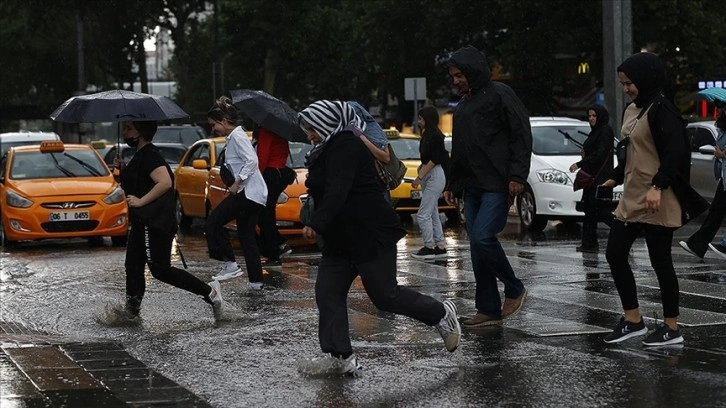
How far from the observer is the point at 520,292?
10242 mm

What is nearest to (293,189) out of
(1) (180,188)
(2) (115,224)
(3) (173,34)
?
(2) (115,224)

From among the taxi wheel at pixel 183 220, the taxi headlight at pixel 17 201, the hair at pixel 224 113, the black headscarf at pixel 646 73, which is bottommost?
the taxi wheel at pixel 183 220

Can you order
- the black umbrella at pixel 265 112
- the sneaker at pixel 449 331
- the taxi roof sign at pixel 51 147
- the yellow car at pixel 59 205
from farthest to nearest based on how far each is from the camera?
1. the taxi roof sign at pixel 51 147
2. the yellow car at pixel 59 205
3. the black umbrella at pixel 265 112
4. the sneaker at pixel 449 331

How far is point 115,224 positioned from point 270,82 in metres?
41.2

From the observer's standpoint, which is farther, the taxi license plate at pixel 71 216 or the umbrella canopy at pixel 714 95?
the taxi license plate at pixel 71 216

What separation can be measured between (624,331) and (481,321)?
1.24 m

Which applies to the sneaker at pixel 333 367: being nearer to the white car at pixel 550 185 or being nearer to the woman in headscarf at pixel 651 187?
the woman in headscarf at pixel 651 187

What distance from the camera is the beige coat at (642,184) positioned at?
29.2ft

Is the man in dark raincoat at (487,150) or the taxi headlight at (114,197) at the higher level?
the man in dark raincoat at (487,150)

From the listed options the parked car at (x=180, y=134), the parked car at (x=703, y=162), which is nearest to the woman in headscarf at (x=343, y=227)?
the parked car at (x=703, y=162)

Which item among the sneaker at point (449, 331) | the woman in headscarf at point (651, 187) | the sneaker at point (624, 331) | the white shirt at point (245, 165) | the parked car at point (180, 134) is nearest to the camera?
the sneaker at point (449, 331)

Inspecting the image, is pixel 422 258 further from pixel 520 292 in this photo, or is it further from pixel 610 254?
pixel 610 254

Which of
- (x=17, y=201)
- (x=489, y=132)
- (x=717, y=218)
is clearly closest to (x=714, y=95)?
(x=717, y=218)

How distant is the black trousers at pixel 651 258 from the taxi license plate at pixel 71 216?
38.7 ft
